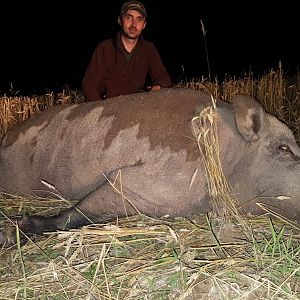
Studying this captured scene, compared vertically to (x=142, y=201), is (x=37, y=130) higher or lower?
higher

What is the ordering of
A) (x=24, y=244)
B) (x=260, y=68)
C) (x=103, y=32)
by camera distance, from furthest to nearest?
(x=103, y=32)
(x=260, y=68)
(x=24, y=244)

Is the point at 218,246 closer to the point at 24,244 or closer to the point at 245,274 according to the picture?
the point at 245,274

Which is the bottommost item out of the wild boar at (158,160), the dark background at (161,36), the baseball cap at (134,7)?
the dark background at (161,36)

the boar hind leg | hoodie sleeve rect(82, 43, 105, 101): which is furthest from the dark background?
the boar hind leg

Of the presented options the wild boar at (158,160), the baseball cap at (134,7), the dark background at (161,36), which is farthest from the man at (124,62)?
the dark background at (161,36)

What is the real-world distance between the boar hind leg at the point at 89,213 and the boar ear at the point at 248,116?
3.42 feet

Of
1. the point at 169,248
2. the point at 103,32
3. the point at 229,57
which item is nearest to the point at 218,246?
the point at 169,248

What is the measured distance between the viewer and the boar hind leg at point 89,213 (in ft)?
14.6

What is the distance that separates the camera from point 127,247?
152 inches

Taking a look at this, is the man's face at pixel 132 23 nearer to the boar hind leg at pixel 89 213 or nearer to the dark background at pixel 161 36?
the boar hind leg at pixel 89 213

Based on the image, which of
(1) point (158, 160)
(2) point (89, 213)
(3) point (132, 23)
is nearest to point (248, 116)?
(1) point (158, 160)

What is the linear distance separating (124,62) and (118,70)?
0.12 meters

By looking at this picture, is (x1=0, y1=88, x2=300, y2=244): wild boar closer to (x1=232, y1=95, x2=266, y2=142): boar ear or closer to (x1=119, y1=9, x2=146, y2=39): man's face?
(x1=232, y1=95, x2=266, y2=142): boar ear

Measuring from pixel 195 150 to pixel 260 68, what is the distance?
895 inches
